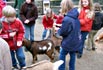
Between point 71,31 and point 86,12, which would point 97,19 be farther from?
point 71,31

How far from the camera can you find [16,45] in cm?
599

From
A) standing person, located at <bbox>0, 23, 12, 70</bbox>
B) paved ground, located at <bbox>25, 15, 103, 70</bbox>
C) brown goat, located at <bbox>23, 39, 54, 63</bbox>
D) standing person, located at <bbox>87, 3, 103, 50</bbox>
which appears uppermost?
standing person, located at <bbox>0, 23, 12, 70</bbox>

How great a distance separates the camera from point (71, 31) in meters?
6.00

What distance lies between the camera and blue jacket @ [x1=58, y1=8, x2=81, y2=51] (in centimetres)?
592

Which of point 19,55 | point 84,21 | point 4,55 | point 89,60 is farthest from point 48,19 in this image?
point 4,55

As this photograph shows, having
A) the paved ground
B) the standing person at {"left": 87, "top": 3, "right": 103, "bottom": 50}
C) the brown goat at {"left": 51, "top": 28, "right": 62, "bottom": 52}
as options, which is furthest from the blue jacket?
the standing person at {"left": 87, "top": 3, "right": 103, "bottom": 50}

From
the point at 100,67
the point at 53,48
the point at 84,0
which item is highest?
the point at 84,0

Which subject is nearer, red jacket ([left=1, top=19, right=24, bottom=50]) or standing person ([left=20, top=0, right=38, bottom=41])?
red jacket ([left=1, top=19, right=24, bottom=50])

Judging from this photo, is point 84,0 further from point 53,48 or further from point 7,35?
point 7,35

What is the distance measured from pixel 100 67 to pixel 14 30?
251 centimetres

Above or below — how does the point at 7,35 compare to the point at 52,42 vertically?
above

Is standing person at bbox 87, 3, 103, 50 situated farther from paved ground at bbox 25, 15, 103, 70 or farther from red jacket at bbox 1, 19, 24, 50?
red jacket at bbox 1, 19, 24, 50

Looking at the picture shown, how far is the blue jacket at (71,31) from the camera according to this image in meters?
5.92

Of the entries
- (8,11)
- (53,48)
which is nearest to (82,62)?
(53,48)
